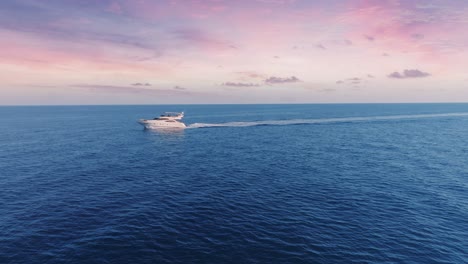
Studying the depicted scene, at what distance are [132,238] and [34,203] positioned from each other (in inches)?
950

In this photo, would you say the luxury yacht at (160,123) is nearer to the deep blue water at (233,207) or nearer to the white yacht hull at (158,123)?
the white yacht hull at (158,123)

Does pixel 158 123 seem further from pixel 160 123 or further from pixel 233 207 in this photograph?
pixel 233 207

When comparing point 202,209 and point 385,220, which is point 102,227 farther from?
point 385,220

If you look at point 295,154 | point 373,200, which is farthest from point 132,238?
point 295,154

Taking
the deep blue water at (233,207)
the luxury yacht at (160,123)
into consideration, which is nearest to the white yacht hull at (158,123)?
the luxury yacht at (160,123)

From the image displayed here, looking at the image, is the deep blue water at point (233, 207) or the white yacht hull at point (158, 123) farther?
the white yacht hull at point (158, 123)

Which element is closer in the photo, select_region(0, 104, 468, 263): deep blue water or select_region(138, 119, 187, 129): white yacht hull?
select_region(0, 104, 468, 263): deep blue water

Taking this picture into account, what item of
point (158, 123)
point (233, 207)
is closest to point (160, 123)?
point (158, 123)

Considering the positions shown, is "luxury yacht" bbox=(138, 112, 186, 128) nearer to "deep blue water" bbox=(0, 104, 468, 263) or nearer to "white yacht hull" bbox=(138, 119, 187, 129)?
"white yacht hull" bbox=(138, 119, 187, 129)

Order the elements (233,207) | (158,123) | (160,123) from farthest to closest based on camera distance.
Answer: (160,123)
(158,123)
(233,207)

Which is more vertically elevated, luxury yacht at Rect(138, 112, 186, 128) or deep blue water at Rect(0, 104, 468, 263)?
luxury yacht at Rect(138, 112, 186, 128)

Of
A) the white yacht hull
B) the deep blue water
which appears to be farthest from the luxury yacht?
the deep blue water

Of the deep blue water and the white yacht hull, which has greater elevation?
the white yacht hull

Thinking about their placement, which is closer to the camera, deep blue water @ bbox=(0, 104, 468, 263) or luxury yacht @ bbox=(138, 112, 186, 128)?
deep blue water @ bbox=(0, 104, 468, 263)
